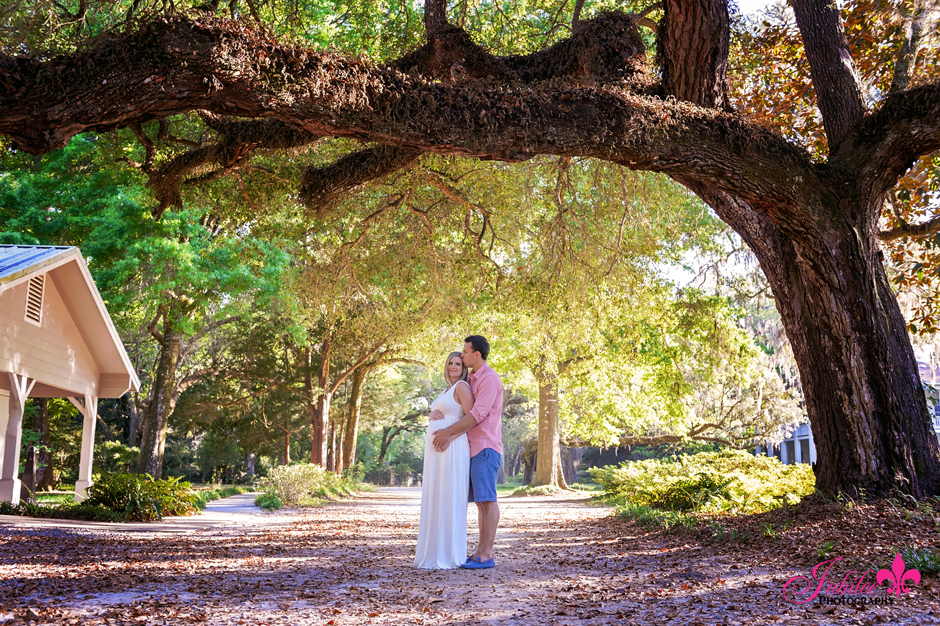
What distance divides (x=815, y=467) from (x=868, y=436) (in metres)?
0.87

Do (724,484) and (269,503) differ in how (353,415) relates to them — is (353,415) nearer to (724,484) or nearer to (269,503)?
(269,503)

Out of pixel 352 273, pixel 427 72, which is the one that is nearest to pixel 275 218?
pixel 352 273

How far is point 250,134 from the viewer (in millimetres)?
8312

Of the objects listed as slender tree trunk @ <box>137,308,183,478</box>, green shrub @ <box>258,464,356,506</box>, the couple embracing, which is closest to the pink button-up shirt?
the couple embracing

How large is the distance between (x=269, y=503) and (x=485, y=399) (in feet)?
39.8

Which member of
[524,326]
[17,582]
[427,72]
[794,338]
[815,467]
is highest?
[427,72]

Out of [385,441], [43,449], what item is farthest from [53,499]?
[385,441]

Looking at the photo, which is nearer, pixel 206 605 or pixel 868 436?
pixel 206 605

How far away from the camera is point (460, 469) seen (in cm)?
581

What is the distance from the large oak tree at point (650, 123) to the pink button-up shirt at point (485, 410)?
6.41 ft

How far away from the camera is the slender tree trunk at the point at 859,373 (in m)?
6.37

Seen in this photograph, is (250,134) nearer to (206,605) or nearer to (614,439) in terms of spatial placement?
(206,605)

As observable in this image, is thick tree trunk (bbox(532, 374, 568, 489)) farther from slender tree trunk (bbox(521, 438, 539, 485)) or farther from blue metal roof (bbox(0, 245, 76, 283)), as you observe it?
blue metal roof (bbox(0, 245, 76, 283))

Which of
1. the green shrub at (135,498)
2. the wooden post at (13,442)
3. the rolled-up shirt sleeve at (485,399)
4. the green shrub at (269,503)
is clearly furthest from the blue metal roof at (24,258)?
the rolled-up shirt sleeve at (485,399)
